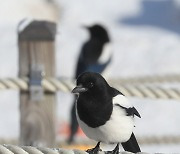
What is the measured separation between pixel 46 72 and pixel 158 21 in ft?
20.5

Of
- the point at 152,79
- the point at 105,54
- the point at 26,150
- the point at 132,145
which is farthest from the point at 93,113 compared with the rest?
the point at 105,54

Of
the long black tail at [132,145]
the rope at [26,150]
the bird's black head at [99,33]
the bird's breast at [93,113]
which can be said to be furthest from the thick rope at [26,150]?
the bird's black head at [99,33]

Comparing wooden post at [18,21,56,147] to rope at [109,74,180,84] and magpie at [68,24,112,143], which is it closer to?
rope at [109,74,180,84]

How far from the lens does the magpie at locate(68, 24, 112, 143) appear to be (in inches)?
155

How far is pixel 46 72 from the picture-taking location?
86.5 inches

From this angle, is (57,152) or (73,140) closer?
(57,152)

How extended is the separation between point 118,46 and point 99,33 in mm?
2837

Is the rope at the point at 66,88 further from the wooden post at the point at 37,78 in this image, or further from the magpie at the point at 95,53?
the magpie at the point at 95,53

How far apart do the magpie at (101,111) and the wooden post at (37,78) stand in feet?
2.05

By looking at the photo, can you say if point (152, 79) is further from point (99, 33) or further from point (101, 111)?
point (101, 111)

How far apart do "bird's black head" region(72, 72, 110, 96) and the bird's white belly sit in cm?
5

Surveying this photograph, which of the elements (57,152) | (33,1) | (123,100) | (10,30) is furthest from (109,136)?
(33,1)

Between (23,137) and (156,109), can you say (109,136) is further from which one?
(156,109)

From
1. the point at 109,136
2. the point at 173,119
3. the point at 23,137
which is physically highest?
the point at 109,136
